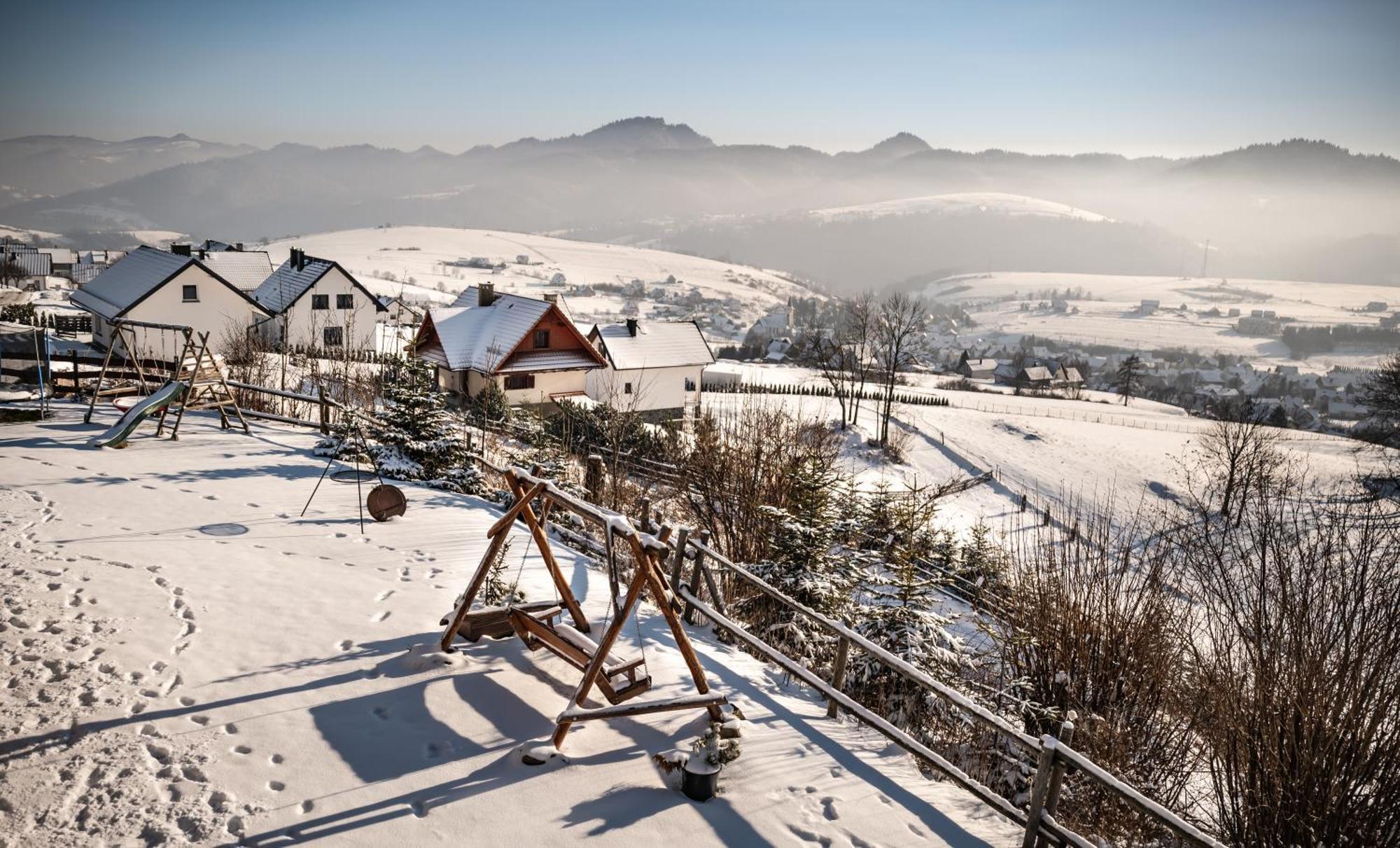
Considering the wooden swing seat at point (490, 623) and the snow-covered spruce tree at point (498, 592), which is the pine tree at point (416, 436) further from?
the wooden swing seat at point (490, 623)

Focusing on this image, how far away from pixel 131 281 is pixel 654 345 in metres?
27.8

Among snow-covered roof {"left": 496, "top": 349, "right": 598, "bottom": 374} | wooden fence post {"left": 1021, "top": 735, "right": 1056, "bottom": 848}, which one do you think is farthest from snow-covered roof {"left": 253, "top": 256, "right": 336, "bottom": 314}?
wooden fence post {"left": 1021, "top": 735, "right": 1056, "bottom": 848}

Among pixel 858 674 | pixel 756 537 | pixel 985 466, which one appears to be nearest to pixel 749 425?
pixel 756 537

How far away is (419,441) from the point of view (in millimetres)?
15422

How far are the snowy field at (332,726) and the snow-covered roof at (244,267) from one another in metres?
47.3

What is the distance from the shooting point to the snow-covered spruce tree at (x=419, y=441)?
49.1 feet

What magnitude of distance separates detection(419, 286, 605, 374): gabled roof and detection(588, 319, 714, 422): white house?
758 cm

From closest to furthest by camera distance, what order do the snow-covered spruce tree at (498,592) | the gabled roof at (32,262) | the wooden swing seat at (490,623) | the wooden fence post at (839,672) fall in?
the wooden fence post at (839,672)
the wooden swing seat at (490,623)
the snow-covered spruce tree at (498,592)
the gabled roof at (32,262)

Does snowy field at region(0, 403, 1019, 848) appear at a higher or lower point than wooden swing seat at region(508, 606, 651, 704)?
lower

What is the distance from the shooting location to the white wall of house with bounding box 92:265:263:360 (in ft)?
119

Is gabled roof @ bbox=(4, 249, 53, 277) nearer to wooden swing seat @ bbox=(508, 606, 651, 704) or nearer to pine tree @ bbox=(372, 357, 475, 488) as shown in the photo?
pine tree @ bbox=(372, 357, 475, 488)

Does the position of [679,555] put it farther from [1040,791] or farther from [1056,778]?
[1056,778]

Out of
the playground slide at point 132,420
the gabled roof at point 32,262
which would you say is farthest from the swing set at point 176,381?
the gabled roof at point 32,262

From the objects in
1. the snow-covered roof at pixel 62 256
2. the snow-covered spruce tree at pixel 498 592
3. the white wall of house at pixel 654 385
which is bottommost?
the white wall of house at pixel 654 385
